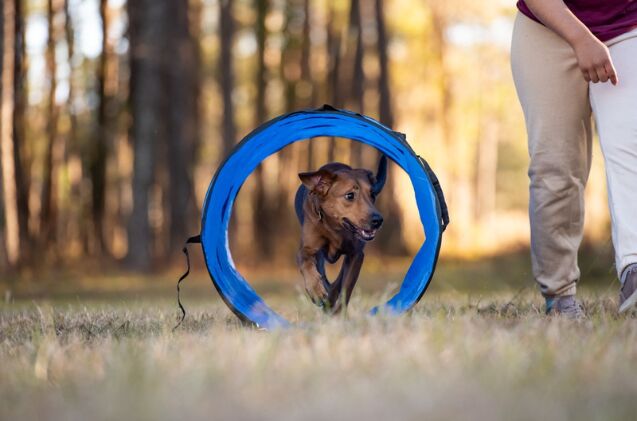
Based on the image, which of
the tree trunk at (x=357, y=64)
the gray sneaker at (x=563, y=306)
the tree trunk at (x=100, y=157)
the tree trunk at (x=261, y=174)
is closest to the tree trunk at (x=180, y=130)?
the tree trunk at (x=261, y=174)

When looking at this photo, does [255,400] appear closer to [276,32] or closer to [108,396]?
[108,396]

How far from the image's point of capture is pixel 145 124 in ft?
52.3

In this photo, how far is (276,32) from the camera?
22422 mm

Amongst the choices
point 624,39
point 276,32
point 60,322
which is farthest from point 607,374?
point 276,32

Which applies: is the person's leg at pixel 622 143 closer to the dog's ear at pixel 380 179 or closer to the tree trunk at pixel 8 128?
the dog's ear at pixel 380 179

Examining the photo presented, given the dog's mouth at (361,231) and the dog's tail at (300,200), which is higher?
the dog's tail at (300,200)

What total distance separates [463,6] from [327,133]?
20.5 meters

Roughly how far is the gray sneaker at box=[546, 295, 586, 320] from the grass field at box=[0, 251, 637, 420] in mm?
451

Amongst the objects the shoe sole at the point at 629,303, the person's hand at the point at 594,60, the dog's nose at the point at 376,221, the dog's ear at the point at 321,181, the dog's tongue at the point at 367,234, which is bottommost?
the shoe sole at the point at 629,303

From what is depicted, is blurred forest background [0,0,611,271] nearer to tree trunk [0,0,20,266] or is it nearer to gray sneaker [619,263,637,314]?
tree trunk [0,0,20,266]

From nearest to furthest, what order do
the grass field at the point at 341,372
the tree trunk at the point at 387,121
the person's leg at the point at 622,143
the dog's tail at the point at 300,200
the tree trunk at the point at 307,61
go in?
the grass field at the point at 341,372, the person's leg at the point at 622,143, the dog's tail at the point at 300,200, the tree trunk at the point at 387,121, the tree trunk at the point at 307,61

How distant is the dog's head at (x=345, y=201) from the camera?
5699 mm

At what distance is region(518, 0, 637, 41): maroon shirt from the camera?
479 centimetres

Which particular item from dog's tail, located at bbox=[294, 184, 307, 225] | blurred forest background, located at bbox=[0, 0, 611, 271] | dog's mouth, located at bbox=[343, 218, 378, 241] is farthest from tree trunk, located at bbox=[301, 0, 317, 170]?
dog's mouth, located at bbox=[343, 218, 378, 241]
